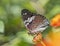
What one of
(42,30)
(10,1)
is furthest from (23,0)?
(42,30)

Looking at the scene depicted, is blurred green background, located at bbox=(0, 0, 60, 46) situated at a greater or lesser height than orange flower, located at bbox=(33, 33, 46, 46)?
greater

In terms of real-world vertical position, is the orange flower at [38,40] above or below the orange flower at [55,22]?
below

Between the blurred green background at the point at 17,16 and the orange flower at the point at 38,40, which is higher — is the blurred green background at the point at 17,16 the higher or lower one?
the higher one

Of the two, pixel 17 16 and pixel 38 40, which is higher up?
Answer: pixel 17 16

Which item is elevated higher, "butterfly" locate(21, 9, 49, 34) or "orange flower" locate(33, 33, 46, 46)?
"butterfly" locate(21, 9, 49, 34)

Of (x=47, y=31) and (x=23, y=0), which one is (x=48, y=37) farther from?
(x=23, y=0)
